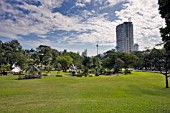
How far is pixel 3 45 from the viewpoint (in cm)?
10519

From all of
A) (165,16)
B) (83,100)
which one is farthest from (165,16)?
(83,100)

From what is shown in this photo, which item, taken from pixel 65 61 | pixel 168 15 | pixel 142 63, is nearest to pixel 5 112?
pixel 168 15

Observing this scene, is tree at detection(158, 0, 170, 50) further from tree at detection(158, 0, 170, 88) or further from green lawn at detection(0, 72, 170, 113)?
green lawn at detection(0, 72, 170, 113)

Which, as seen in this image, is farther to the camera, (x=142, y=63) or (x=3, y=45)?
(x=3, y=45)

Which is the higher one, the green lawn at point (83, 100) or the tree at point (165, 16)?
the tree at point (165, 16)

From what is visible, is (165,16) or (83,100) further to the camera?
(83,100)

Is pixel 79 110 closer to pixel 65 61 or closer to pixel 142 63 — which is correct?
pixel 65 61

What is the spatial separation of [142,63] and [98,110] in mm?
90569

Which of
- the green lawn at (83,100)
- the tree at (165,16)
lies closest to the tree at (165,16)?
the tree at (165,16)

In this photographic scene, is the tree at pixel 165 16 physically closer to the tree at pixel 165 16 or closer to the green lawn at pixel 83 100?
the tree at pixel 165 16

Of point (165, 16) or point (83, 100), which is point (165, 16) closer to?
point (165, 16)

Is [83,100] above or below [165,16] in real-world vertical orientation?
below

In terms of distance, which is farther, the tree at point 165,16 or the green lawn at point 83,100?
the green lawn at point 83,100

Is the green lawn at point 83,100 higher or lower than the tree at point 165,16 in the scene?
lower
